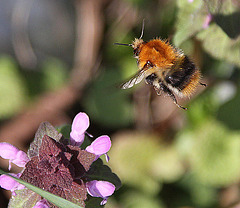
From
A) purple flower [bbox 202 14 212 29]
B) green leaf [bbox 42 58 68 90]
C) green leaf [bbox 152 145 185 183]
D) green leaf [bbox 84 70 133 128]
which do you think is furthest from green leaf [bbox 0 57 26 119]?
purple flower [bbox 202 14 212 29]

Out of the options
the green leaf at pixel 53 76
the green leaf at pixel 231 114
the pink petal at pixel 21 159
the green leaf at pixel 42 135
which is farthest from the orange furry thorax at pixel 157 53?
the green leaf at pixel 53 76

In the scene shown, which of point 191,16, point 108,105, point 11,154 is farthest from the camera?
point 108,105

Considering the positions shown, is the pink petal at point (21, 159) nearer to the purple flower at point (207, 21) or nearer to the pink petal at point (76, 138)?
the pink petal at point (76, 138)

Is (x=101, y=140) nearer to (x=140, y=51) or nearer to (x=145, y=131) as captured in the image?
(x=140, y=51)

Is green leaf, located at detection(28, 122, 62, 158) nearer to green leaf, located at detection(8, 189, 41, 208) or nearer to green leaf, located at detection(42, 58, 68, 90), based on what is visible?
green leaf, located at detection(8, 189, 41, 208)

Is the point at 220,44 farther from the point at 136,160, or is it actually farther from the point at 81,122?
the point at 136,160

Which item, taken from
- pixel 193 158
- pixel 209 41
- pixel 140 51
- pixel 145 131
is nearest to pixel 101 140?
pixel 140 51

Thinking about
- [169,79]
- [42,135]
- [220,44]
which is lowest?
[42,135]

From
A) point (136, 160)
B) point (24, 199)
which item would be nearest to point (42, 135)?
point (24, 199)
